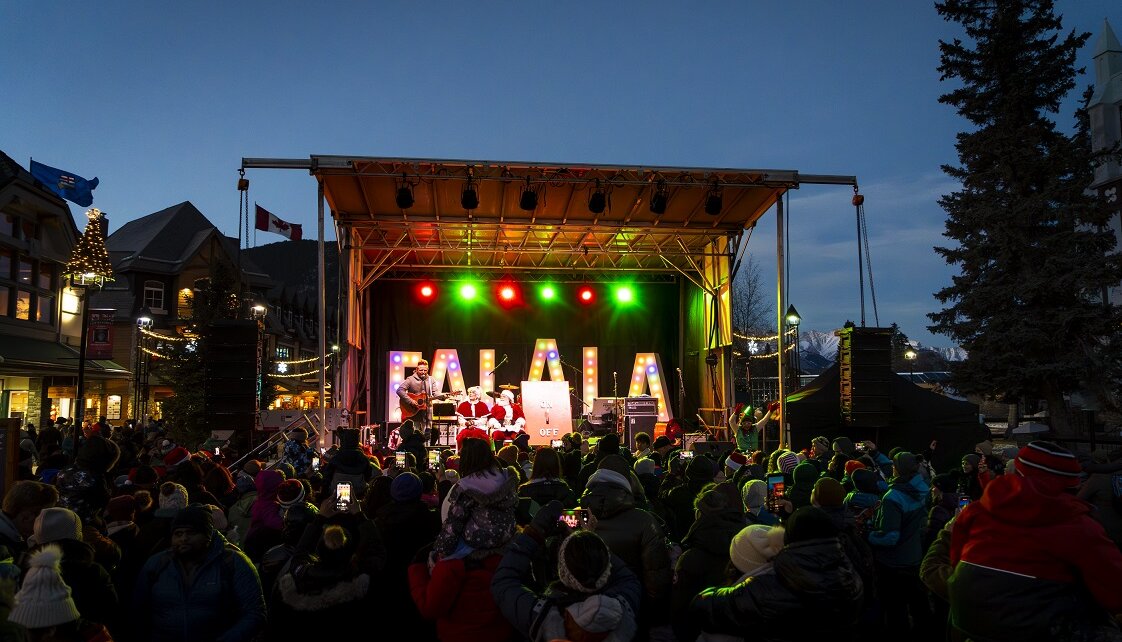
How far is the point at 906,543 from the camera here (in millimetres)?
5383

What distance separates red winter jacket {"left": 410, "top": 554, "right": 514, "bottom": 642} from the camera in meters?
3.42

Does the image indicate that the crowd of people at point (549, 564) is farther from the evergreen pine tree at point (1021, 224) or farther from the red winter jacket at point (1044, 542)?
the evergreen pine tree at point (1021, 224)

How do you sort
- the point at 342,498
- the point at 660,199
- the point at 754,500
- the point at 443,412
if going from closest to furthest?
the point at 342,498 < the point at 754,500 < the point at 660,199 < the point at 443,412

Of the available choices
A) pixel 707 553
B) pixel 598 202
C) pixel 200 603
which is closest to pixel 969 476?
pixel 707 553

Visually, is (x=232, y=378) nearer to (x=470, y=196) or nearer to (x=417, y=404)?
(x=470, y=196)

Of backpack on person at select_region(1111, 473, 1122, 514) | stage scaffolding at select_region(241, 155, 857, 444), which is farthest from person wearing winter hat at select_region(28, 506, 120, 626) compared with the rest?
stage scaffolding at select_region(241, 155, 857, 444)

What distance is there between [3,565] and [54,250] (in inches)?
1003

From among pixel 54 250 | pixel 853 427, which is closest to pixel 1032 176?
pixel 853 427

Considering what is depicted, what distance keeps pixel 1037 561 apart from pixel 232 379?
1157cm

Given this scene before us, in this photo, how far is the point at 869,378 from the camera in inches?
614

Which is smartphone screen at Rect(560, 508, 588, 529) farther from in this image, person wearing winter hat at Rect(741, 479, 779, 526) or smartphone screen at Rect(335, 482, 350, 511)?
person wearing winter hat at Rect(741, 479, 779, 526)

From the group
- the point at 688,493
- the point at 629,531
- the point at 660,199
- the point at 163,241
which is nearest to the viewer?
the point at 629,531

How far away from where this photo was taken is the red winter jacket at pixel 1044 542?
2.83 meters

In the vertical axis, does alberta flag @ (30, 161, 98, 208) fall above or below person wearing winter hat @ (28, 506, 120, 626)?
above
